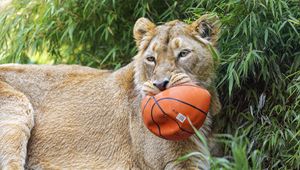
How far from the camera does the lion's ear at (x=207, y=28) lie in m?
6.84

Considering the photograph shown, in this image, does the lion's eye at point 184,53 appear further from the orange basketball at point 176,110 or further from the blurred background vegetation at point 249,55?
the blurred background vegetation at point 249,55

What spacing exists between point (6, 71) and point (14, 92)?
33 centimetres

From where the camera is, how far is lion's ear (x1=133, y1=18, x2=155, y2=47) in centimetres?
702

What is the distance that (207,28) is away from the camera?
6.88 meters

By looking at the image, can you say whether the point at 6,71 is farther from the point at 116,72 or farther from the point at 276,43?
the point at 276,43

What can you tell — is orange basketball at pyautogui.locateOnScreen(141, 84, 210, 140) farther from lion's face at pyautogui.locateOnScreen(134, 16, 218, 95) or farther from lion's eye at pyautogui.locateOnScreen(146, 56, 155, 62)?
lion's eye at pyautogui.locateOnScreen(146, 56, 155, 62)

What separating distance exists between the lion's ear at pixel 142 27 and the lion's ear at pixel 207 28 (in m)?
0.41

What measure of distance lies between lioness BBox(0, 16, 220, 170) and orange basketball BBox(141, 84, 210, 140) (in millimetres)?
174

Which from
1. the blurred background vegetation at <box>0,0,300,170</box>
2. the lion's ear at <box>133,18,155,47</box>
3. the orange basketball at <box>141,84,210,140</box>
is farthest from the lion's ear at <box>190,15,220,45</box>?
the orange basketball at <box>141,84,210,140</box>

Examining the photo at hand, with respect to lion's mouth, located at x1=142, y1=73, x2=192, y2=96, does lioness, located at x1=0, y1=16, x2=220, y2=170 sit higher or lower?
lower

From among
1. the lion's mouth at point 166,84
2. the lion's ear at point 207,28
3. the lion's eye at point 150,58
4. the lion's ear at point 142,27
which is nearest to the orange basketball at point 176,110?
the lion's mouth at point 166,84

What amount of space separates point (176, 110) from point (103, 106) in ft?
4.46

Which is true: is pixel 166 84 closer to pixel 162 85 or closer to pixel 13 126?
pixel 162 85

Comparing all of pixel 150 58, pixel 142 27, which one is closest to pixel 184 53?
pixel 150 58
